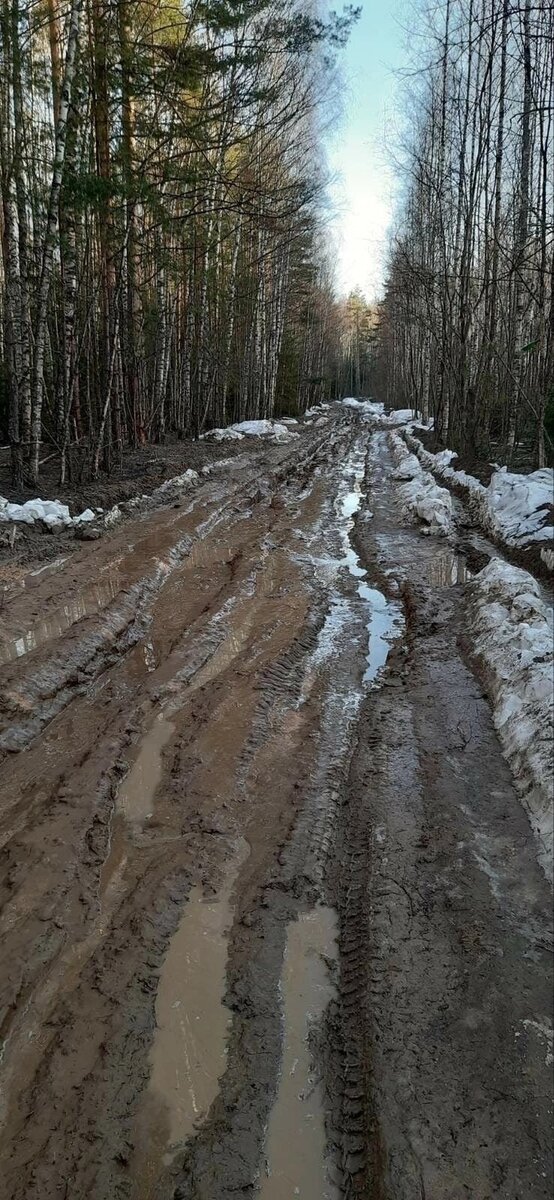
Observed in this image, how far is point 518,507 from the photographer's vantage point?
863cm

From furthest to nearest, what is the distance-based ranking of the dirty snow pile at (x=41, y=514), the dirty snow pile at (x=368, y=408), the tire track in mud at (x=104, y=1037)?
the dirty snow pile at (x=368, y=408), the dirty snow pile at (x=41, y=514), the tire track in mud at (x=104, y=1037)

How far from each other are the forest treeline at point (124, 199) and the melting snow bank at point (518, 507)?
4840 millimetres

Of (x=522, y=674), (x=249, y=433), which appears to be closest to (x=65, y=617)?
(x=522, y=674)

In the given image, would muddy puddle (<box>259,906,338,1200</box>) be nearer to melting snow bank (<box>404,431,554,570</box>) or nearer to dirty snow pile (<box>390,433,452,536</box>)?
melting snow bank (<box>404,431,554,570</box>)

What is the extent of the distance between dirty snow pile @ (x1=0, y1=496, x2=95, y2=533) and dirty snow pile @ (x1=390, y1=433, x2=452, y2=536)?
503 cm

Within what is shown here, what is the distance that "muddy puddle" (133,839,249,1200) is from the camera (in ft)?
6.31

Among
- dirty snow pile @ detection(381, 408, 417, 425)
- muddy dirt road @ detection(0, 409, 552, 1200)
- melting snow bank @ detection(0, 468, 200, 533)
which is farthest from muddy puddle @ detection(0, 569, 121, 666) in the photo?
dirty snow pile @ detection(381, 408, 417, 425)

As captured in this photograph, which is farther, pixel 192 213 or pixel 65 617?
pixel 192 213

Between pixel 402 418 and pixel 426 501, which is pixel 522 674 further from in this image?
pixel 402 418

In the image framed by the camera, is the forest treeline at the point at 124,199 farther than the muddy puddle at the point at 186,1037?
Yes

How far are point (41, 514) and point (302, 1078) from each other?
7.71 meters

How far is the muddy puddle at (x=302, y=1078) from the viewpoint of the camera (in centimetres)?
184

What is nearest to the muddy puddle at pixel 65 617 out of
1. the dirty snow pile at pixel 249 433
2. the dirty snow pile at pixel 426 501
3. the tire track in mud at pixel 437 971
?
the tire track in mud at pixel 437 971

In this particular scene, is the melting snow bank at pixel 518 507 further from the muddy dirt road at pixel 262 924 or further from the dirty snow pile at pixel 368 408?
the dirty snow pile at pixel 368 408
